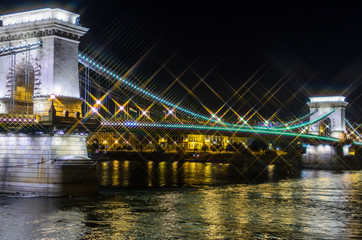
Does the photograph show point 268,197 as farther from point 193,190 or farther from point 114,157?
point 114,157

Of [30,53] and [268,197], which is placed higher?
[30,53]

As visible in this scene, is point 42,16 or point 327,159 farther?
point 327,159

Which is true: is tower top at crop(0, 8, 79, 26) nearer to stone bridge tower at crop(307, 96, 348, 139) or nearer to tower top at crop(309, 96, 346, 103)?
stone bridge tower at crop(307, 96, 348, 139)

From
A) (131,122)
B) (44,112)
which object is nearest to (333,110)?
(131,122)

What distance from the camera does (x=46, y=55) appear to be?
78.7ft

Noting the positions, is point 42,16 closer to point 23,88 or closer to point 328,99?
point 23,88

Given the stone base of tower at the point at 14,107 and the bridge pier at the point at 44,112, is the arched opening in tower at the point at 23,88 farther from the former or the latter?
the bridge pier at the point at 44,112

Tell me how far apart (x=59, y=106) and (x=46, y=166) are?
3.09 meters

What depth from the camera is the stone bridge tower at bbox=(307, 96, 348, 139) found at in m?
72.3

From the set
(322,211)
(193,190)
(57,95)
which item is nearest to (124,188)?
(193,190)

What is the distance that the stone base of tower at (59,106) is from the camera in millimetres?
23806

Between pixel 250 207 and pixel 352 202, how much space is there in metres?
6.60

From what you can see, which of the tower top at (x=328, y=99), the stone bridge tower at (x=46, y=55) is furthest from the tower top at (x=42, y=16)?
the tower top at (x=328, y=99)

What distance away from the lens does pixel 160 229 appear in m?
17.6
